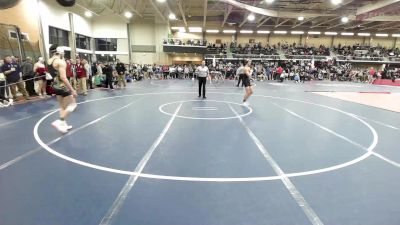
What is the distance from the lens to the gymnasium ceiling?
74.1 feet

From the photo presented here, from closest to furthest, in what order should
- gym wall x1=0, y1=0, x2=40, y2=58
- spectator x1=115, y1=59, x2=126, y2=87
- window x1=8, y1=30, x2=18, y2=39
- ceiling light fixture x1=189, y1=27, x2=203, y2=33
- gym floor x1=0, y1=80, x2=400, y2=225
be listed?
gym floor x1=0, y1=80, x2=400, y2=225 → gym wall x1=0, y1=0, x2=40, y2=58 → window x1=8, y1=30, x2=18, y2=39 → spectator x1=115, y1=59, x2=126, y2=87 → ceiling light fixture x1=189, y1=27, x2=203, y2=33

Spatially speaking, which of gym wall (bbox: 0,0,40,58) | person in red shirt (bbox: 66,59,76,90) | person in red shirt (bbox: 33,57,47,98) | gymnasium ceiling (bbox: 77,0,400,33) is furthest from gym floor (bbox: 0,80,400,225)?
gymnasium ceiling (bbox: 77,0,400,33)

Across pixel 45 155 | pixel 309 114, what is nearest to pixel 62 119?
pixel 45 155

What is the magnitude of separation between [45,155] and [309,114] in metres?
7.05

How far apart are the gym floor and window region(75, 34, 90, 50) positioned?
20.5 m

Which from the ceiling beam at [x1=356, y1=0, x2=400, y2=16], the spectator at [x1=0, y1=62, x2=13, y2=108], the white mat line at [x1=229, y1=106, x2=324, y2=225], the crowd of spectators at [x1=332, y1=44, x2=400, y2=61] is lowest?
the white mat line at [x1=229, y1=106, x2=324, y2=225]

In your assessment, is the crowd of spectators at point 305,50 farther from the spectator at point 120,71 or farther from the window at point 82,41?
the spectator at point 120,71

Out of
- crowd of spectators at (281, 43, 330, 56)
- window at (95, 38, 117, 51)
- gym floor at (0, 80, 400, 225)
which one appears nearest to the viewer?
gym floor at (0, 80, 400, 225)

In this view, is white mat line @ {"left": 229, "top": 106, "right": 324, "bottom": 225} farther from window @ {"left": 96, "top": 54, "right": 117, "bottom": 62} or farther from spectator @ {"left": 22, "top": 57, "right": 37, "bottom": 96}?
window @ {"left": 96, "top": 54, "right": 117, "bottom": 62}

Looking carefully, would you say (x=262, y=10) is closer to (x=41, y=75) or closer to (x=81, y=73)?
(x=81, y=73)

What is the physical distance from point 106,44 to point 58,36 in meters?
8.98

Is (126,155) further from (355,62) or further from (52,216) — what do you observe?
(355,62)

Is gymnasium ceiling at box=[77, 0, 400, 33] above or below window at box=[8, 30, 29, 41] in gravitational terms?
above

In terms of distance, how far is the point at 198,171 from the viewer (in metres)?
3.94
